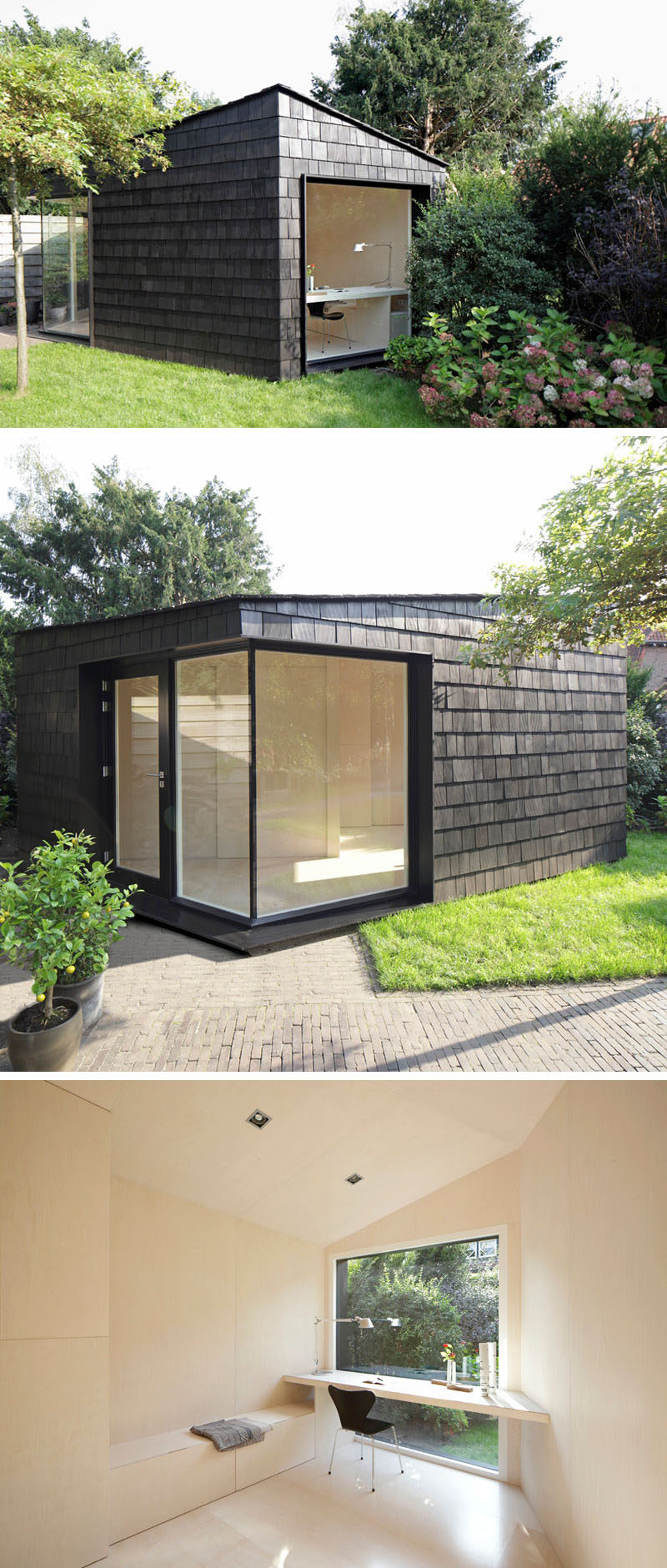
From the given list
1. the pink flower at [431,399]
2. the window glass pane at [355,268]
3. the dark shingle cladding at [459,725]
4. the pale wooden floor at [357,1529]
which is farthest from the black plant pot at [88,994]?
the window glass pane at [355,268]

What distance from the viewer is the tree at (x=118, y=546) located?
5.37m

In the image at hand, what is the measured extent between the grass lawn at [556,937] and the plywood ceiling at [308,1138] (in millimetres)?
677

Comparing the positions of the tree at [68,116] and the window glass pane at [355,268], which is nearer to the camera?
the tree at [68,116]

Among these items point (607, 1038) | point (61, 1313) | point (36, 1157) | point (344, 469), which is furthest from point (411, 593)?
point (61, 1313)

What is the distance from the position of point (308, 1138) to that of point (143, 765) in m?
2.98

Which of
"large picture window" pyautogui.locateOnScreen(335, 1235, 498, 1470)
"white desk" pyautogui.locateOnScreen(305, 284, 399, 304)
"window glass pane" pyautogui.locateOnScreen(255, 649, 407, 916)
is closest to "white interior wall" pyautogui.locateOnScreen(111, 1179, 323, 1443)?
"large picture window" pyautogui.locateOnScreen(335, 1235, 498, 1470)

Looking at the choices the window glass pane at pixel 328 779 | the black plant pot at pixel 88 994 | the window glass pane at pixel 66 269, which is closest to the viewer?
the black plant pot at pixel 88 994

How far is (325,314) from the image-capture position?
776 centimetres

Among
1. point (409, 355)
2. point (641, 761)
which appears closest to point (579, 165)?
point (409, 355)

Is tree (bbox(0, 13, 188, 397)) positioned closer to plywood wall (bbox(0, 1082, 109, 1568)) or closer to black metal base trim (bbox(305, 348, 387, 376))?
black metal base trim (bbox(305, 348, 387, 376))

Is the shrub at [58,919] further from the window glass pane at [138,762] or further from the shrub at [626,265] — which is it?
the shrub at [626,265]

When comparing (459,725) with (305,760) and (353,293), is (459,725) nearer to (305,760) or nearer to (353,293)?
(305,760)

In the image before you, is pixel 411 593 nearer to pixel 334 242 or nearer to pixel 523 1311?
pixel 334 242

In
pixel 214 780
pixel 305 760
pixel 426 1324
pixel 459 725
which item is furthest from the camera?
pixel 426 1324
